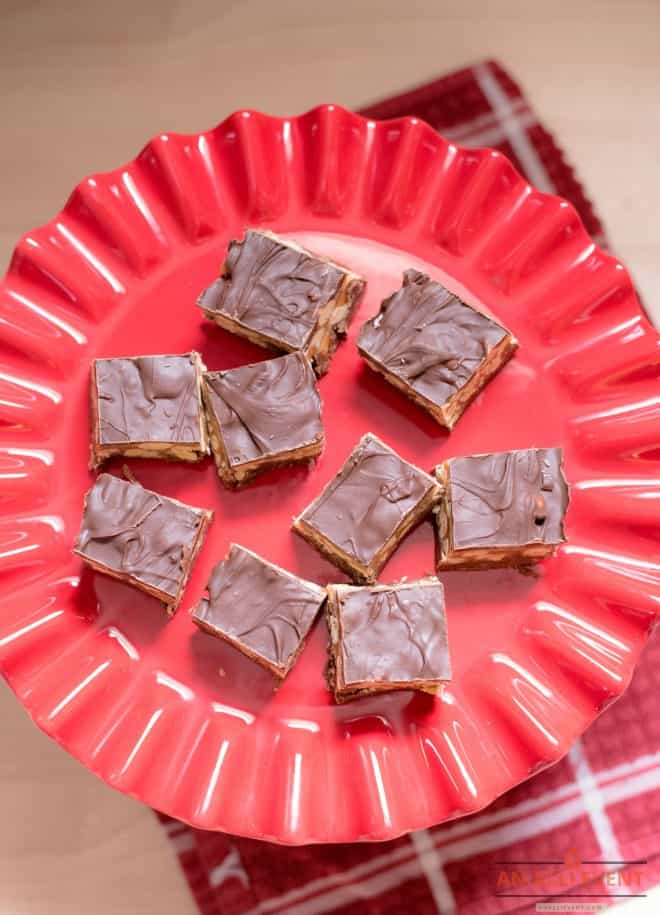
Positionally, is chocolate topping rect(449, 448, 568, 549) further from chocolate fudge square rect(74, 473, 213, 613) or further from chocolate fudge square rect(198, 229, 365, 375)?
chocolate fudge square rect(74, 473, 213, 613)

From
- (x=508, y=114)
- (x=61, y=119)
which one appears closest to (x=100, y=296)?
(x=61, y=119)

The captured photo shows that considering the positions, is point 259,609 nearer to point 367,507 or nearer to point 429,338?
point 367,507

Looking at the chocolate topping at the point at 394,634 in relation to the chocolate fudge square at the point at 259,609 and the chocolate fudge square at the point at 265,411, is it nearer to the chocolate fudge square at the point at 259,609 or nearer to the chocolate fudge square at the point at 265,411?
the chocolate fudge square at the point at 259,609

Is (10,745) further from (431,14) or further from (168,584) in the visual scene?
(431,14)

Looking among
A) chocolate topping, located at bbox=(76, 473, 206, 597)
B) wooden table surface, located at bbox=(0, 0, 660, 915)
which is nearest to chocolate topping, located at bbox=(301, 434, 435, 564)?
chocolate topping, located at bbox=(76, 473, 206, 597)

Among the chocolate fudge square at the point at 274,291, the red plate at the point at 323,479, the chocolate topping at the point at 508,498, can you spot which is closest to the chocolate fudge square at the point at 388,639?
the red plate at the point at 323,479

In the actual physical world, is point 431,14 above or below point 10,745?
above
